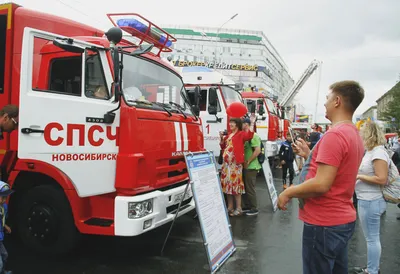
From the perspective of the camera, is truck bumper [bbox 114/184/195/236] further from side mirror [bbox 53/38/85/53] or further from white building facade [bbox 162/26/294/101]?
white building facade [bbox 162/26/294/101]

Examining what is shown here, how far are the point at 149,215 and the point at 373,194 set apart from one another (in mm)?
2464

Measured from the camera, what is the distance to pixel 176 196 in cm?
430

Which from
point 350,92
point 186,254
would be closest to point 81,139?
point 186,254

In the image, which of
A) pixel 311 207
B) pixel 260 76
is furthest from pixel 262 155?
pixel 260 76

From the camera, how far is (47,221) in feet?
12.7

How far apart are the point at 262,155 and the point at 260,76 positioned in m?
66.9

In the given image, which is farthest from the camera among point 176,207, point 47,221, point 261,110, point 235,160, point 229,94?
point 261,110

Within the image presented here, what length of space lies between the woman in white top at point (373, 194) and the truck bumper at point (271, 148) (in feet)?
24.9

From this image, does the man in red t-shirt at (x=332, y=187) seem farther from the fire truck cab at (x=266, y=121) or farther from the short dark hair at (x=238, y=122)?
the fire truck cab at (x=266, y=121)

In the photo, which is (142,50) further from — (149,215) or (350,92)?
(350,92)

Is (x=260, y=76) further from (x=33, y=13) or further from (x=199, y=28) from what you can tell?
(x=33, y=13)

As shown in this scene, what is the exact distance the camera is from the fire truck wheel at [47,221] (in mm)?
3789

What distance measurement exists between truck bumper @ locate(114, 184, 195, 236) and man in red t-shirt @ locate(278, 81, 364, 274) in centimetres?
180

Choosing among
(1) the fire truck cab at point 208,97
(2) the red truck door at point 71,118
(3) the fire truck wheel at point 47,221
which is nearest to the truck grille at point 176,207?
(2) the red truck door at point 71,118
